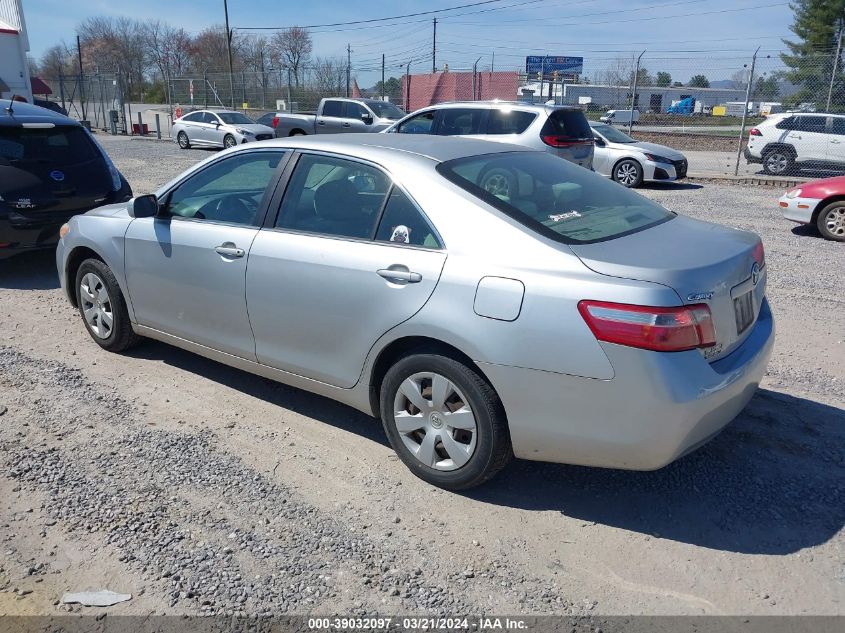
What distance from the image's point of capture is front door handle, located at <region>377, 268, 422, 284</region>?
3434 mm

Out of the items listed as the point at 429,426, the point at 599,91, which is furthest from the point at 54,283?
the point at 599,91

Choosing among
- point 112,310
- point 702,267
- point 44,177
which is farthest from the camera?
point 44,177

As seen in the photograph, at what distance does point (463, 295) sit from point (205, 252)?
1843 millimetres

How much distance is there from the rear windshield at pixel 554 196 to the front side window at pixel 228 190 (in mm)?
1194

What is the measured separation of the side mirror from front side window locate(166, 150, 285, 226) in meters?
0.09

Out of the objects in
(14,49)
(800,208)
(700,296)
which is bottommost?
(800,208)

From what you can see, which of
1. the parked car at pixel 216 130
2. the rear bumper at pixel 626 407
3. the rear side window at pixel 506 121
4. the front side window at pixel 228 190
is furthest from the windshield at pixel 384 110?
the rear bumper at pixel 626 407

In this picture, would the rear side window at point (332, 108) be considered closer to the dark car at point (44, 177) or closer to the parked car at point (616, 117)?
→ the parked car at point (616, 117)

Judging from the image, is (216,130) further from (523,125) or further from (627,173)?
(523,125)

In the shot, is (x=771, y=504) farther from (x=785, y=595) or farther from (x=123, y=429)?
(x=123, y=429)

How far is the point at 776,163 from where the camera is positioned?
17.9m

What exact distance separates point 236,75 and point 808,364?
113 ft

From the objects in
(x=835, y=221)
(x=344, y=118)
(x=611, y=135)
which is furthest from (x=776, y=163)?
(x=344, y=118)

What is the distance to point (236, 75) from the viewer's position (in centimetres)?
3541
